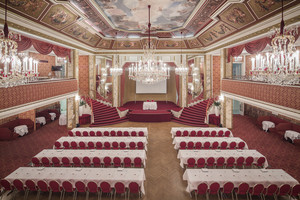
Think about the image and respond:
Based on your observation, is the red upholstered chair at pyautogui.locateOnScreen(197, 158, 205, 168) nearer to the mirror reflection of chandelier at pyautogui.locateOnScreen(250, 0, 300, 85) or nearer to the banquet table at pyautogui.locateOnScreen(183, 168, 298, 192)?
the banquet table at pyautogui.locateOnScreen(183, 168, 298, 192)

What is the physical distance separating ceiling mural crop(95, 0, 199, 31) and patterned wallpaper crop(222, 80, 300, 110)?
16.1 ft

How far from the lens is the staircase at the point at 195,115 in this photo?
1451 cm

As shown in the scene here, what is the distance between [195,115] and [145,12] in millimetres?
9032

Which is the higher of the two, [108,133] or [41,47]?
[41,47]

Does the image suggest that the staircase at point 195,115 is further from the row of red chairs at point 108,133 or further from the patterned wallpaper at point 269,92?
the row of red chairs at point 108,133

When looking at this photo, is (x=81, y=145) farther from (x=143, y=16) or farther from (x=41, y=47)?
(x=143, y=16)

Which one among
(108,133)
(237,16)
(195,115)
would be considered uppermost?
(237,16)

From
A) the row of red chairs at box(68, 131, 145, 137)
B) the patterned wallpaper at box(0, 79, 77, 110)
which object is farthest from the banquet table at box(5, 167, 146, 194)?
the row of red chairs at box(68, 131, 145, 137)

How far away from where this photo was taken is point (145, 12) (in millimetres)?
9773

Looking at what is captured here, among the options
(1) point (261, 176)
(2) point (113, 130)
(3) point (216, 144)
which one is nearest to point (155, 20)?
(2) point (113, 130)

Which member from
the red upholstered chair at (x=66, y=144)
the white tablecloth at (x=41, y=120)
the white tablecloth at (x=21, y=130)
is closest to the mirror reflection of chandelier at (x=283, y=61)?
the red upholstered chair at (x=66, y=144)

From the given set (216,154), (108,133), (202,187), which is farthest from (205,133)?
(108,133)

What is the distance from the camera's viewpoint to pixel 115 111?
16250mm

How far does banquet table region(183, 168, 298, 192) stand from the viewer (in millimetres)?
5883
